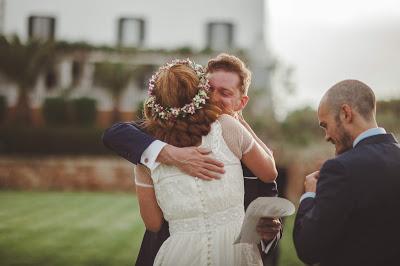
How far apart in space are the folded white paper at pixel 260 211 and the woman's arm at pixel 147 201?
17.7 inches

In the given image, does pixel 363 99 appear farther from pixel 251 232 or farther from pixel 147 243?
pixel 147 243

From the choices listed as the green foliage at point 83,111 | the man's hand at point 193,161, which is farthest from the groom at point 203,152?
the green foliage at point 83,111

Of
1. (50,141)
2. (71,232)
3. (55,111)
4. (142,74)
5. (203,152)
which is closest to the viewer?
(203,152)

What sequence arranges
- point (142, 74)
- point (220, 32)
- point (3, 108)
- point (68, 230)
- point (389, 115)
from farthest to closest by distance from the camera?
point (220, 32)
point (142, 74)
point (3, 108)
point (389, 115)
point (68, 230)

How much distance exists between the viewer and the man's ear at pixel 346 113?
2.69 m

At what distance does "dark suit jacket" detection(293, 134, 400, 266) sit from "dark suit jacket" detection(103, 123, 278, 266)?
1.72 feet

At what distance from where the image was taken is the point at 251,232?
9.18ft

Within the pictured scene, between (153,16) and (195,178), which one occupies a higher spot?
(153,16)

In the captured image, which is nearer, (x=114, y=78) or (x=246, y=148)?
(x=246, y=148)

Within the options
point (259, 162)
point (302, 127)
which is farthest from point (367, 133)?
point (302, 127)

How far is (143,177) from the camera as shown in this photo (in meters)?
2.92

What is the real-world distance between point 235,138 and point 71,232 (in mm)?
8853

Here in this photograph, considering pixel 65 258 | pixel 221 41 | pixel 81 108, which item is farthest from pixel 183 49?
pixel 65 258

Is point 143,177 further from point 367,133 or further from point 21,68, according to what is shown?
point 21,68
